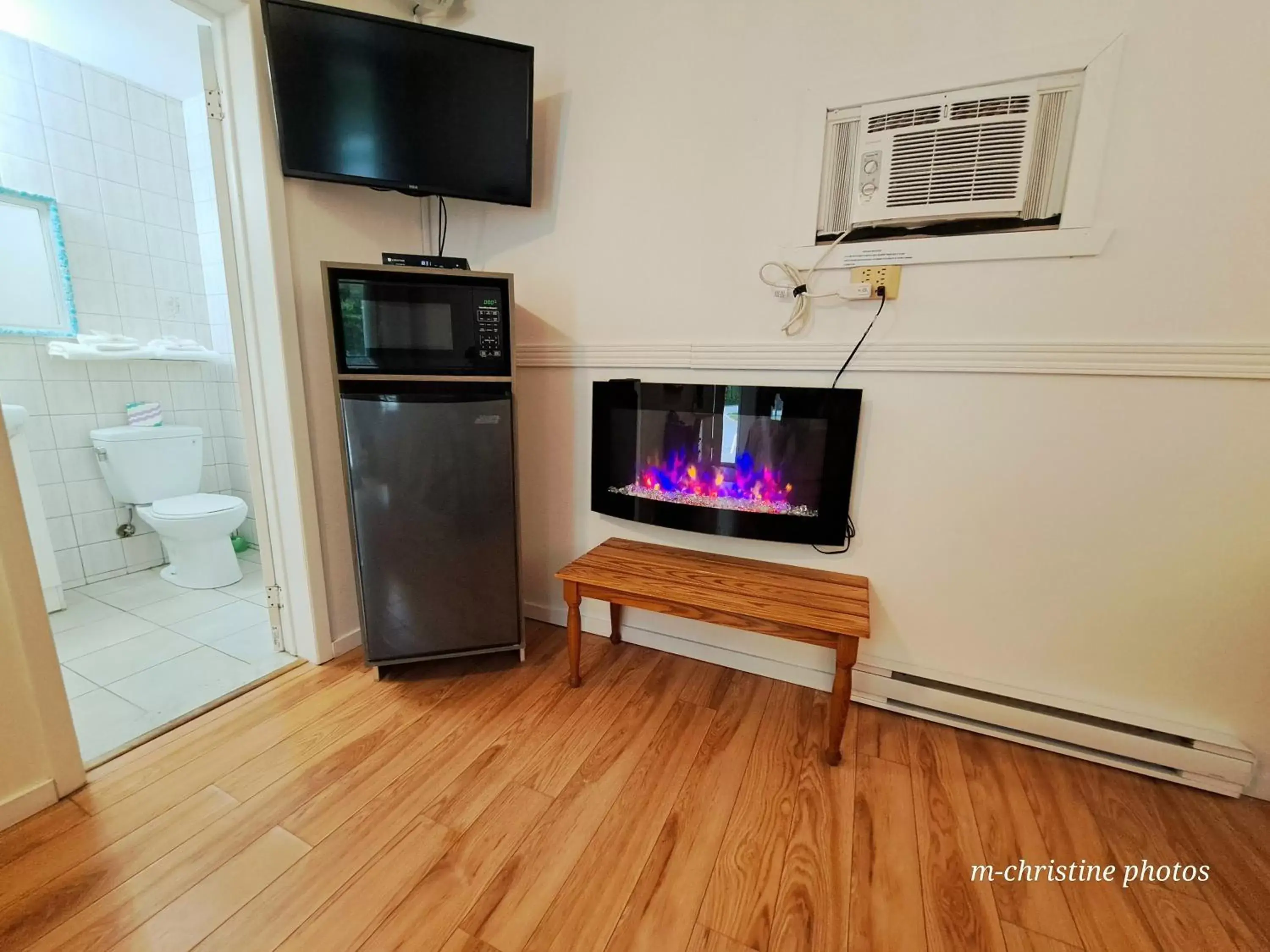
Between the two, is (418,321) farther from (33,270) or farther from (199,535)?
(33,270)

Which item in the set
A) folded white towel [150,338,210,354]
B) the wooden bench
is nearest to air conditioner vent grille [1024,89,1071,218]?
the wooden bench

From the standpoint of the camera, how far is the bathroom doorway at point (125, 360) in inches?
74.1

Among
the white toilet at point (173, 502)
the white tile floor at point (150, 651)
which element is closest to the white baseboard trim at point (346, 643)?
the white tile floor at point (150, 651)

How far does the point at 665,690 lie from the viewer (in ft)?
5.66

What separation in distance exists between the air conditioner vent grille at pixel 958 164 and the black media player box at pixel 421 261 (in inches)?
51.2

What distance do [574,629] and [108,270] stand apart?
9.59 ft

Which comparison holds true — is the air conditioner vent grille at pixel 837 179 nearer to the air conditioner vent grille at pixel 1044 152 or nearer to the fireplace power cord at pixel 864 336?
the fireplace power cord at pixel 864 336

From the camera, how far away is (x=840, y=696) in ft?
4.52

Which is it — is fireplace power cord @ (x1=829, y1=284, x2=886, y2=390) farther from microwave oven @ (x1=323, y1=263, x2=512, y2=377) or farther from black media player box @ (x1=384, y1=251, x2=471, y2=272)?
black media player box @ (x1=384, y1=251, x2=471, y2=272)

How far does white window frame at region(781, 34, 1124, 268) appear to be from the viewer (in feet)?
3.94

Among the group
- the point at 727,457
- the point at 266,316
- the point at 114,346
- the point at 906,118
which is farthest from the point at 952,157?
the point at 114,346

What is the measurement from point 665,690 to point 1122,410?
1545 mm

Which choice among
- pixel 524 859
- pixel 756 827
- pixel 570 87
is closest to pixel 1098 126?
pixel 570 87

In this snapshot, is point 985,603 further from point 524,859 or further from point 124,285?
point 124,285
